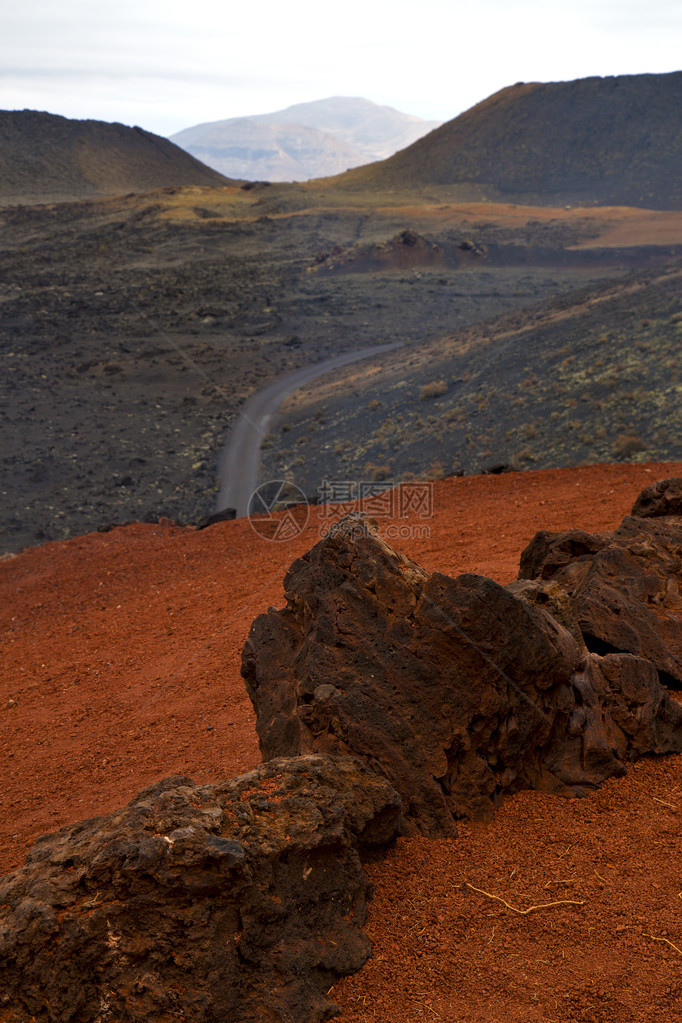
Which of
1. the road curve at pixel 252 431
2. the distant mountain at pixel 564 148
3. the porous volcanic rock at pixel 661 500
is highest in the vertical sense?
the distant mountain at pixel 564 148

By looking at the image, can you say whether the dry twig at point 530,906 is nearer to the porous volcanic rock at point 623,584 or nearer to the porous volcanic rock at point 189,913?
the porous volcanic rock at point 189,913

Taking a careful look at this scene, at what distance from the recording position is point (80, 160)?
91.4 meters

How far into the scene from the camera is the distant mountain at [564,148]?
78.8 meters

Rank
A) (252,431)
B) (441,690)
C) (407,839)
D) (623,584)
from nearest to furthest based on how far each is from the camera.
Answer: (407,839)
(441,690)
(623,584)
(252,431)

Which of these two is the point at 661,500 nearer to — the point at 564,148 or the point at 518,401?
the point at 518,401

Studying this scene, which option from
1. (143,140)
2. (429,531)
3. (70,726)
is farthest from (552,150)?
(70,726)

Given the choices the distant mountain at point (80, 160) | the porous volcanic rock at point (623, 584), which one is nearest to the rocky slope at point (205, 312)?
the porous volcanic rock at point (623, 584)

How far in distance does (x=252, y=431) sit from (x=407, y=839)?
27529mm

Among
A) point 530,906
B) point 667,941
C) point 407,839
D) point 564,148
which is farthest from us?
point 564,148

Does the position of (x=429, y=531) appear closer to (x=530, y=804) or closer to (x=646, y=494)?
(x=646, y=494)

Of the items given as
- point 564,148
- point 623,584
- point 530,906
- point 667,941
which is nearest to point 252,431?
point 623,584

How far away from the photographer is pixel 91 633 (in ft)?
34.5

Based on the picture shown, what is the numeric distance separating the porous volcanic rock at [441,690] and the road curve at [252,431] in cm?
1761

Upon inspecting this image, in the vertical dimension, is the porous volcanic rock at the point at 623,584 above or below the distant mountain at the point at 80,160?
below
